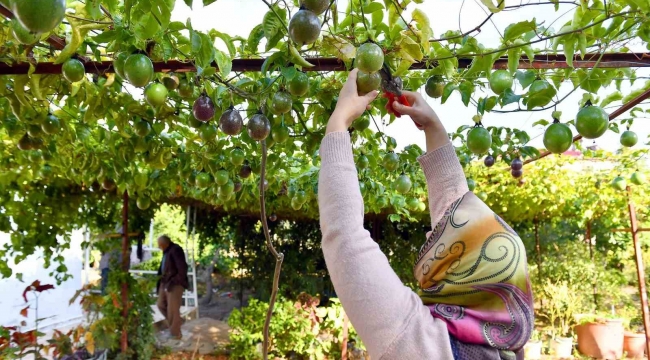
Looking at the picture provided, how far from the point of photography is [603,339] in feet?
19.1

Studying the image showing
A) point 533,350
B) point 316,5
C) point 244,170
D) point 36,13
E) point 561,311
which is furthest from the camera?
point 561,311

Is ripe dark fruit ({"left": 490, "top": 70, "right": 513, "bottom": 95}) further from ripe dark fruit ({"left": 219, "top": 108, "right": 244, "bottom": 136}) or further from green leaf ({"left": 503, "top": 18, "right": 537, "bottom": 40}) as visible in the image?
ripe dark fruit ({"left": 219, "top": 108, "right": 244, "bottom": 136})

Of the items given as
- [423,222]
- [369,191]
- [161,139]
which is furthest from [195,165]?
[423,222]

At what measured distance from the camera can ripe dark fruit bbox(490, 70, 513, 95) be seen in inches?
61.9

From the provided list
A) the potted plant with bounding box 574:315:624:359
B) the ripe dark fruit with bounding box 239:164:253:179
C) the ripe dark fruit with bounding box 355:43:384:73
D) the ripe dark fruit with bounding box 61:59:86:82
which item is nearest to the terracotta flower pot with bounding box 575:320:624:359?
the potted plant with bounding box 574:315:624:359

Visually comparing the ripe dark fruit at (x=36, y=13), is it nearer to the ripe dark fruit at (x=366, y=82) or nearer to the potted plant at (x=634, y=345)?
the ripe dark fruit at (x=366, y=82)

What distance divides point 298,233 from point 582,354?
4827 millimetres

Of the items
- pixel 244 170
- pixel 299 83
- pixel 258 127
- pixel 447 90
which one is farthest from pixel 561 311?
pixel 299 83

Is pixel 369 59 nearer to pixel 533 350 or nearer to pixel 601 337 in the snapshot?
pixel 533 350

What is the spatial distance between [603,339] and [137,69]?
Answer: 652cm

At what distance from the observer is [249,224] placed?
8.80 m

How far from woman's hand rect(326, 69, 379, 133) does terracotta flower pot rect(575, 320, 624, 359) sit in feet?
20.4

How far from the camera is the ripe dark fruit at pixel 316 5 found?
→ 989 millimetres

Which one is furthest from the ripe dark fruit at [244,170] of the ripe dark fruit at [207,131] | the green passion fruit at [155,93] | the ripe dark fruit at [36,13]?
the ripe dark fruit at [36,13]
